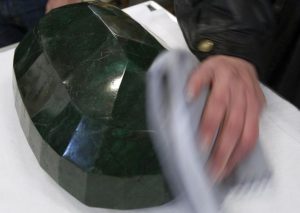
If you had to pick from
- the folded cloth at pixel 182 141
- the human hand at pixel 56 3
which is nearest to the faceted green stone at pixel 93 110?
the folded cloth at pixel 182 141

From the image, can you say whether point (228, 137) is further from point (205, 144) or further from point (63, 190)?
point (63, 190)

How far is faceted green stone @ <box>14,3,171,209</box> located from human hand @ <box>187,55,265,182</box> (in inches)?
3.1

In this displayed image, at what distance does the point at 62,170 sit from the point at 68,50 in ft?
0.55

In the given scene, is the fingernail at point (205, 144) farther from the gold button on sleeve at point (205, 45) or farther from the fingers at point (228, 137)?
the gold button on sleeve at point (205, 45)

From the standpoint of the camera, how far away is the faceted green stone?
0.51 metres

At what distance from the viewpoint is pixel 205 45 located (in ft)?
2.23

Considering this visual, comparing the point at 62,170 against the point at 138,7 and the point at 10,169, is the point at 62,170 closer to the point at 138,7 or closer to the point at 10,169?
the point at 10,169

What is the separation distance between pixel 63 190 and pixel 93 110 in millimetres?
132

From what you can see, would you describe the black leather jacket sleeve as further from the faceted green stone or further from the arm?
the faceted green stone

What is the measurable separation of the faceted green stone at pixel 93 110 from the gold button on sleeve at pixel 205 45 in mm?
100

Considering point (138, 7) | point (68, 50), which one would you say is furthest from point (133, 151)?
point (138, 7)

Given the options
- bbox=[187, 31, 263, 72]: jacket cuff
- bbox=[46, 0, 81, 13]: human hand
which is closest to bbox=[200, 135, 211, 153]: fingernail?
bbox=[187, 31, 263, 72]: jacket cuff

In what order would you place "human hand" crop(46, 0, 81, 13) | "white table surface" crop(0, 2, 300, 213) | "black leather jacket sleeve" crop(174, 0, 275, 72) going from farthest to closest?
1. "human hand" crop(46, 0, 81, 13)
2. "black leather jacket sleeve" crop(174, 0, 275, 72)
3. "white table surface" crop(0, 2, 300, 213)

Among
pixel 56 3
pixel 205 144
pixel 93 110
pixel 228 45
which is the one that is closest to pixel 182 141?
pixel 205 144
